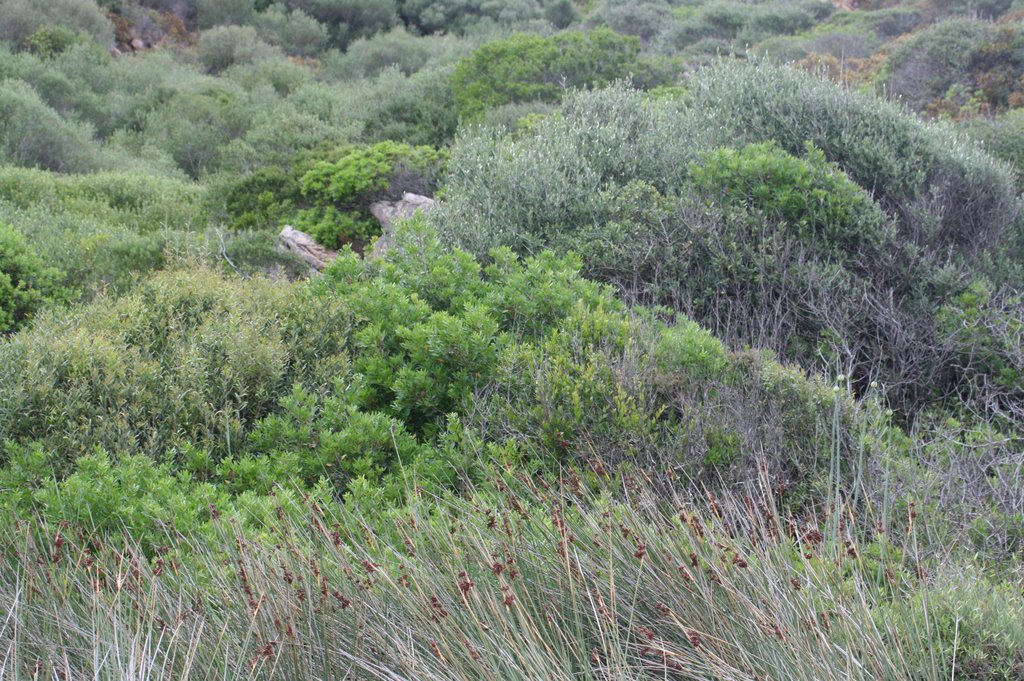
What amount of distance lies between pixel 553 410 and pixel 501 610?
2.20 metres

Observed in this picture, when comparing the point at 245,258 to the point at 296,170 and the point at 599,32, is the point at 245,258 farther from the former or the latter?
the point at 599,32

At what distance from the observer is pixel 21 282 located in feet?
27.7

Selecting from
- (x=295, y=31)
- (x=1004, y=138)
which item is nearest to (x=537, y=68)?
(x=1004, y=138)

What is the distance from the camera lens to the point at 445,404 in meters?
5.62

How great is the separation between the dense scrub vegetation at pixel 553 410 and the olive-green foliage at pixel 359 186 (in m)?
0.05

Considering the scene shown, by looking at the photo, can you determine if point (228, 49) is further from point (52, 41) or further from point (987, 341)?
point (987, 341)

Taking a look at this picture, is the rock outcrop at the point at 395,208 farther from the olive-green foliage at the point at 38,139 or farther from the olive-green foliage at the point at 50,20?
the olive-green foliage at the point at 50,20

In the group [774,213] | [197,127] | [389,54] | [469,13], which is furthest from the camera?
[469,13]

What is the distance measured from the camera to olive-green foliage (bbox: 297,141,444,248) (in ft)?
39.2

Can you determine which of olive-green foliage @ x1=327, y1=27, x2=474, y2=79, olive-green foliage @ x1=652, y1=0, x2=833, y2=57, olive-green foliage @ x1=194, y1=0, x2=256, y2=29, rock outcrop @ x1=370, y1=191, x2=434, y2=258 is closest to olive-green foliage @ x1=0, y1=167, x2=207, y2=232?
rock outcrop @ x1=370, y1=191, x2=434, y2=258

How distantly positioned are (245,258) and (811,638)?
8413 mm

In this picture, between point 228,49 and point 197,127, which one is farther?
point 228,49

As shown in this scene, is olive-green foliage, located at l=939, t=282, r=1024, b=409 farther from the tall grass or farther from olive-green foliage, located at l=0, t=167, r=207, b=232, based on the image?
olive-green foliage, located at l=0, t=167, r=207, b=232

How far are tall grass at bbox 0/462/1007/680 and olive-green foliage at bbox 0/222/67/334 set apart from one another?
5.54 meters
